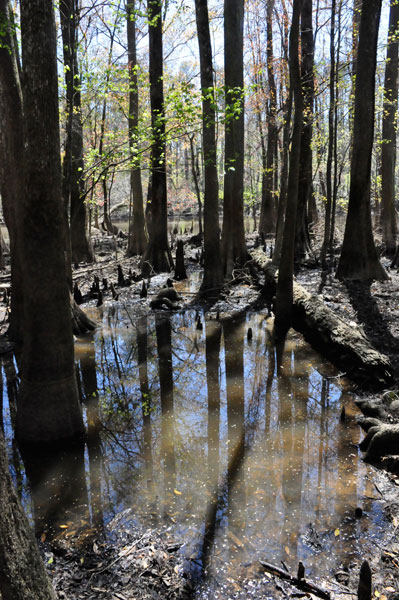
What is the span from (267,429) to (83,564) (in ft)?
8.70

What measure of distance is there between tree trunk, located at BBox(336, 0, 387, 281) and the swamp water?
13.6 feet

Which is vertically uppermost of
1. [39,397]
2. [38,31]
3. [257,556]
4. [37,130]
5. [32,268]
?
[38,31]

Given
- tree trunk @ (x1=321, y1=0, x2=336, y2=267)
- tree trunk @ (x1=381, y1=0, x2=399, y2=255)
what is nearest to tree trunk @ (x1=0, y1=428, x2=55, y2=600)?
tree trunk @ (x1=321, y1=0, x2=336, y2=267)

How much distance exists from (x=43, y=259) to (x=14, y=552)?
3.07 metres

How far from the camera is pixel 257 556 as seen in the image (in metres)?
3.20

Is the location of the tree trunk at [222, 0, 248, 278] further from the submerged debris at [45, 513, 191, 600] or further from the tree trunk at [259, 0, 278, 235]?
the submerged debris at [45, 513, 191, 600]

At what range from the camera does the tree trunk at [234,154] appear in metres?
11.8

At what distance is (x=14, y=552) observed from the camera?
1.90 m

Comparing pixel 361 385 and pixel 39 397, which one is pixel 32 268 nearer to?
pixel 39 397

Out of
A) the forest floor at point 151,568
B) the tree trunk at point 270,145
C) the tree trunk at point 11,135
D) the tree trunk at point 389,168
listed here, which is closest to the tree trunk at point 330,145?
the tree trunk at point 389,168

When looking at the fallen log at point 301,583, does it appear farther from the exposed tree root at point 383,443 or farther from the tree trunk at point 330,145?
the tree trunk at point 330,145

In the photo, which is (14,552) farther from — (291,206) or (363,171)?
(363,171)

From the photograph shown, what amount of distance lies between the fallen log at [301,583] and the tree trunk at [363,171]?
338 inches

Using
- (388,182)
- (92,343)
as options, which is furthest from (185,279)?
(388,182)
